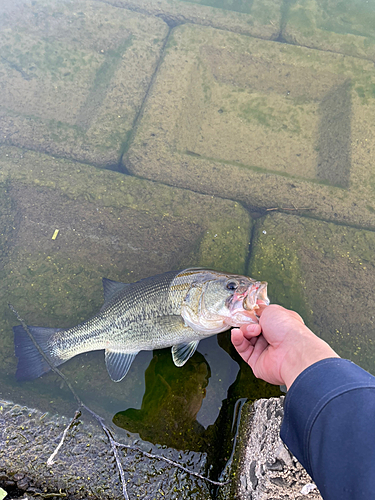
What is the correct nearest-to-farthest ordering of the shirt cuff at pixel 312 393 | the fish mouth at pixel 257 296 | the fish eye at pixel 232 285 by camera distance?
the shirt cuff at pixel 312 393
the fish mouth at pixel 257 296
the fish eye at pixel 232 285

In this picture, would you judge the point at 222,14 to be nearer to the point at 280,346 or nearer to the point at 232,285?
the point at 232,285

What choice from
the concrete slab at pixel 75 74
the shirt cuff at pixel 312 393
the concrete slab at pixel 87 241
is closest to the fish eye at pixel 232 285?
the concrete slab at pixel 87 241

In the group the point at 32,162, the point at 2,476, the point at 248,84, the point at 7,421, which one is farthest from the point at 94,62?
the point at 2,476

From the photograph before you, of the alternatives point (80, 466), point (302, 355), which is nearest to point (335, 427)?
point (302, 355)

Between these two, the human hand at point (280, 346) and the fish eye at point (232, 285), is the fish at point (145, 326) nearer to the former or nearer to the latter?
the fish eye at point (232, 285)

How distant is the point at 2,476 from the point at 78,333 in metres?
1.09

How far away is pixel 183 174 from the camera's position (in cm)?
388

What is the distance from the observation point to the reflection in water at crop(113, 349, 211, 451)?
2.41 m

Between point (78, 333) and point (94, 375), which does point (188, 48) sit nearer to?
point (78, 333)

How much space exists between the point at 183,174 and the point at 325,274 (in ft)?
6.68

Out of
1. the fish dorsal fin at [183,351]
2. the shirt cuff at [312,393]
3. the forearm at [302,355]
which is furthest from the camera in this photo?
the fish dorsal fin at [183,351]

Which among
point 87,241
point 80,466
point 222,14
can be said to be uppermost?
point 222,14

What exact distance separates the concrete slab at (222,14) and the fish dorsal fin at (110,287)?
4543 mm

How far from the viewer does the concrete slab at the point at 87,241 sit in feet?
9.76
